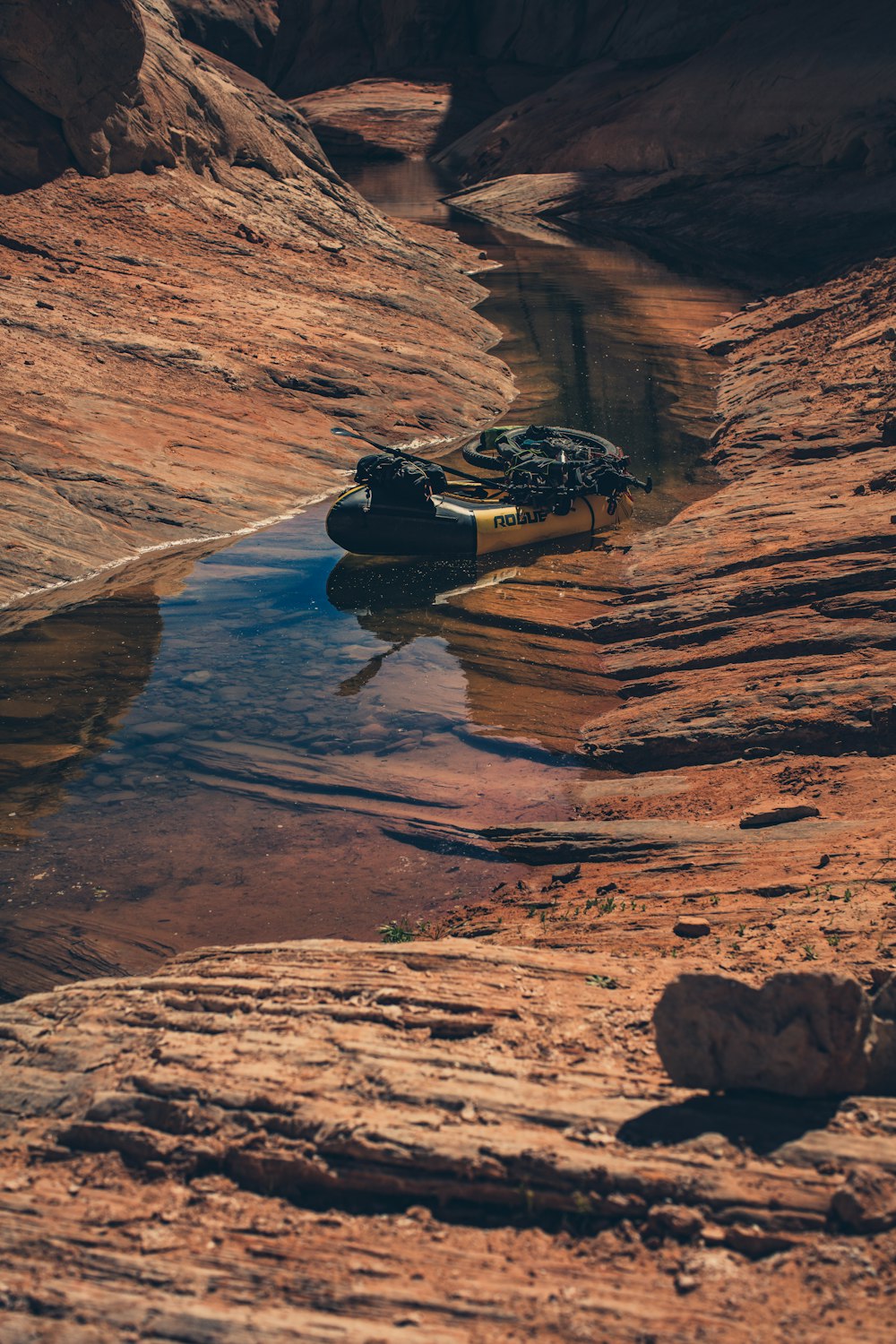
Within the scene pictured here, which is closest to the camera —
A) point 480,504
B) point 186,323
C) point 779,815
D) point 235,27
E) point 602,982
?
point 602,982

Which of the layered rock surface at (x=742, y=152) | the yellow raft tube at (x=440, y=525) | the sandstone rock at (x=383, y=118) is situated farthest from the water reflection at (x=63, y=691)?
the sandstone rock at (x=383, y=118)

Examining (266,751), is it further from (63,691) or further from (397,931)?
(397,931)

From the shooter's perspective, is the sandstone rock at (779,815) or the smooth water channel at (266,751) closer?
the sandstone rock at (779,815)

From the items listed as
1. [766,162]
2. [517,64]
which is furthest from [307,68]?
[766,162]

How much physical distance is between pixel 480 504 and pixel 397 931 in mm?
11702

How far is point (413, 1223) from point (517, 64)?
83.4 meters

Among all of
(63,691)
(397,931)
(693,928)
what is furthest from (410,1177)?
(63,691)

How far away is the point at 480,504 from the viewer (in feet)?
70.5

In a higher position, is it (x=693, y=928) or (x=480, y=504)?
(x=480, y=504)

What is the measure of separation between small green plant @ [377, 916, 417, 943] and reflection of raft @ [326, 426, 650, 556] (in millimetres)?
9925

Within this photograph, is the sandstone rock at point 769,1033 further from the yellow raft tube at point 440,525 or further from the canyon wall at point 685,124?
the canyon wall at point 685,124

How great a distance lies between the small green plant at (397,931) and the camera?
1099 cm

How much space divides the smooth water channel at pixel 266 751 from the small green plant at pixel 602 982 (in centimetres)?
342

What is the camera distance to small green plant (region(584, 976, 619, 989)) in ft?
27.0
